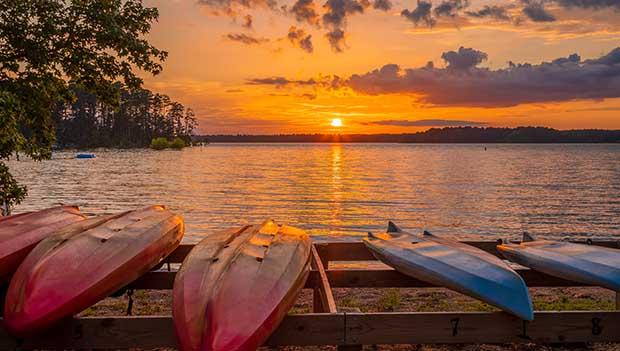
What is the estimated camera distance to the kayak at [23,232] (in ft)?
16.6

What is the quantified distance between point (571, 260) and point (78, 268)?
16.0 ft

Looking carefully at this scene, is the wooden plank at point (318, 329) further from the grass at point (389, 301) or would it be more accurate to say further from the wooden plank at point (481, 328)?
the grass at point (389, 301)

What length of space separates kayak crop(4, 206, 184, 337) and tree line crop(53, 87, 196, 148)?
124 m

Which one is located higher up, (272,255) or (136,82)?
(136,82)

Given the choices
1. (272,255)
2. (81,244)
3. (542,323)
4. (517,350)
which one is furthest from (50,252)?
(517,350)

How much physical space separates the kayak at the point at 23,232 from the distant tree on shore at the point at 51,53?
19.4ft

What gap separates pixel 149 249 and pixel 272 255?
1.42 m

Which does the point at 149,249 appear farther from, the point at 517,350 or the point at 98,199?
the point at 98,199

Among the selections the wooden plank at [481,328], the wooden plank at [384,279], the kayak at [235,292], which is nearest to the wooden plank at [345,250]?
the wooden plank at [384,279]

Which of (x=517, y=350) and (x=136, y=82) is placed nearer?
(x=517, y=350)

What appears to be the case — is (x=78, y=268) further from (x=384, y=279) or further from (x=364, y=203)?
(x=364, y=203)

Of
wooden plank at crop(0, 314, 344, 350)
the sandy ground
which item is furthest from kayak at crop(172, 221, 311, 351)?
the sandy ground

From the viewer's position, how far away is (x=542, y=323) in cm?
418

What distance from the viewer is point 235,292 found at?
13.2ft
